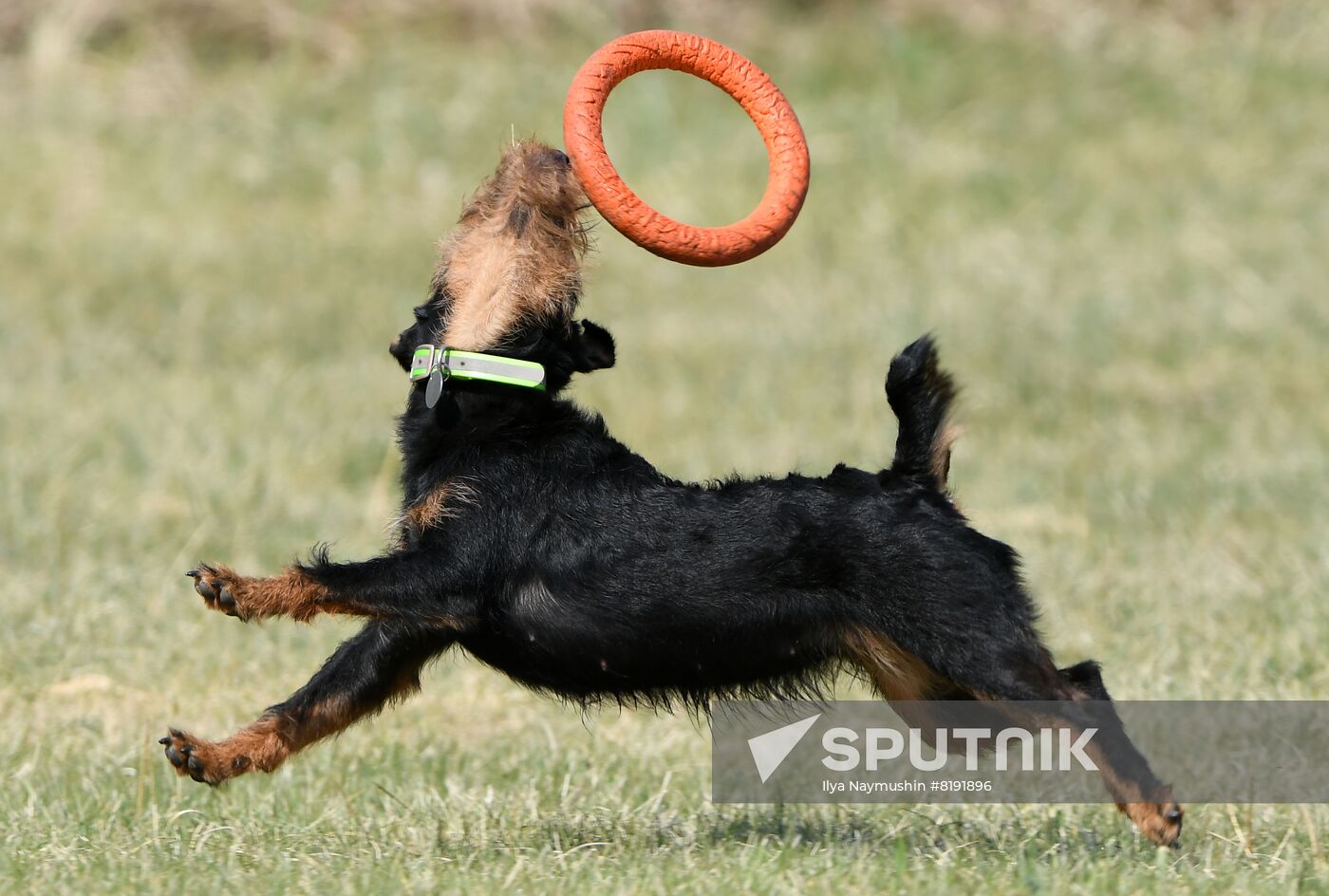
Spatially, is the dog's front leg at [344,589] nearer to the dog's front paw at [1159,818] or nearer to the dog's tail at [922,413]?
the dog's tail at [922,413]

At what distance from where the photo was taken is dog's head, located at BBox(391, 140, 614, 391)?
14.7ft

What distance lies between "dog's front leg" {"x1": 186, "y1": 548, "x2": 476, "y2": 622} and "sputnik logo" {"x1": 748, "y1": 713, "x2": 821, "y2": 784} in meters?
1.50

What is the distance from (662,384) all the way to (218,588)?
24.3ft

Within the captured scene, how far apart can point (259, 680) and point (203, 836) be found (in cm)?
196

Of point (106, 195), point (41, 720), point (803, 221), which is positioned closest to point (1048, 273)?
point (803, 221)

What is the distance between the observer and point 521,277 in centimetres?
448

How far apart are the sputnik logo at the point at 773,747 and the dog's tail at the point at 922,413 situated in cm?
128

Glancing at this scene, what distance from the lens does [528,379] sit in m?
4.35

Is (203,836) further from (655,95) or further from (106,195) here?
(655,95)

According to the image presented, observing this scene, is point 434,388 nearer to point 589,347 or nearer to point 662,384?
point 589,347

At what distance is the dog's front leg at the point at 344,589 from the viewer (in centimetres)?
408

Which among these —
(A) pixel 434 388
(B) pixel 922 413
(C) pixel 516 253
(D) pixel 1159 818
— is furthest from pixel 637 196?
(D) pixel 1159 818

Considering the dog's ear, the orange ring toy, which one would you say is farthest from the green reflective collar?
the orange ring toy

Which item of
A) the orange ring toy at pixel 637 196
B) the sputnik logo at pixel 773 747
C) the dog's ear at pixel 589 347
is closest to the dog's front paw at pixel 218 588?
the dog's ear at pixel 589 347
